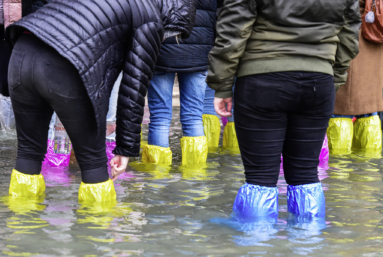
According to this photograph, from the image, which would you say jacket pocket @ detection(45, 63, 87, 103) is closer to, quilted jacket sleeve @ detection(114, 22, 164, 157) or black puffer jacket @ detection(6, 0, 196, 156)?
black puffer jacket @ detection(6, 0, 196, 156)

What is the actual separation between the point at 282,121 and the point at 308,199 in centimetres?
47

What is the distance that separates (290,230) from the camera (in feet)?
8.77

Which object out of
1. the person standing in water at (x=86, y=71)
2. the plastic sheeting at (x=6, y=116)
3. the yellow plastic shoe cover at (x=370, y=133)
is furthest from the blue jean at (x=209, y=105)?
the person standing in water at (x=86, y=71)

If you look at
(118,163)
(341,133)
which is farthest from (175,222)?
(341,133)

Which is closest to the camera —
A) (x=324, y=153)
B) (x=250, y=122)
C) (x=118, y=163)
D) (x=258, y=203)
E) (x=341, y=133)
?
(x=250, y=122)

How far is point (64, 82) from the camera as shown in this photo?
8.56 ft

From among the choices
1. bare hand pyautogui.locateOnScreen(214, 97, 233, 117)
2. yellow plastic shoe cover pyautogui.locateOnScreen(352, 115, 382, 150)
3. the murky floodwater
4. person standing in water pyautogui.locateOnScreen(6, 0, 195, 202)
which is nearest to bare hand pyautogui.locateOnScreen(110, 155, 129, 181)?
person standing in water pyautogui.locateOnScreen(6, 0, 195, 202)

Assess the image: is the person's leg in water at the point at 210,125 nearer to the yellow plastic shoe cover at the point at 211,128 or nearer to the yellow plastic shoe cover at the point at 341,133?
the yellow plastic shoe cover at the point at 211,128

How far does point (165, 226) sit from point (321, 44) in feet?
3.97

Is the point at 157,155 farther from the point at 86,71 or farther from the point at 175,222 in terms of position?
the point at 86,71

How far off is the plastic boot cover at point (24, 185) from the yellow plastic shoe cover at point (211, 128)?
2.37 meters

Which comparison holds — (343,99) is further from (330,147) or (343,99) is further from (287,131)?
(287,131)

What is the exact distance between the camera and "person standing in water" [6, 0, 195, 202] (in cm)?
259

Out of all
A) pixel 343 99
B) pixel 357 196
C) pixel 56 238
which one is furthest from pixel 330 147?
pixel 56 238
